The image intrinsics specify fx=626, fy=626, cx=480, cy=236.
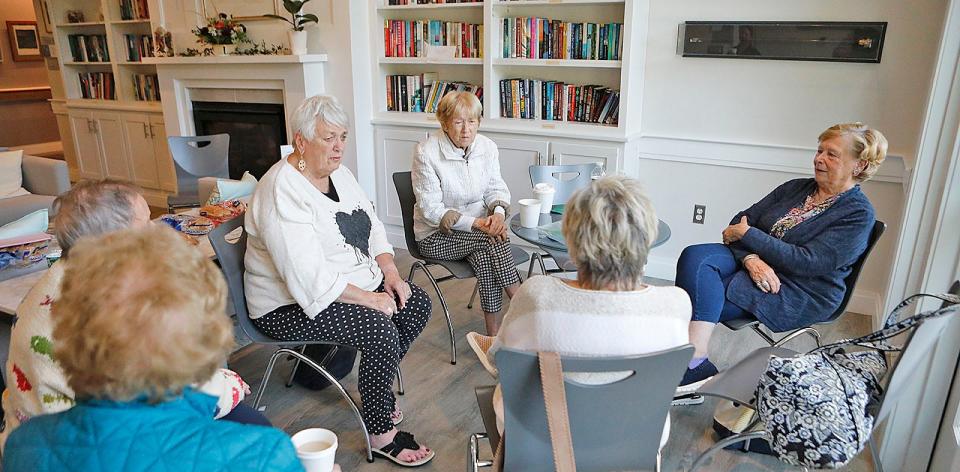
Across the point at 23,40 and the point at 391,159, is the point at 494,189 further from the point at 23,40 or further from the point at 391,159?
the point at 23,40

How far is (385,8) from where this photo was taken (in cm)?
421

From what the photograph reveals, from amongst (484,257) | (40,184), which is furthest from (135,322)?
→ (40,184)

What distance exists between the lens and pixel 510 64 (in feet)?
12.6

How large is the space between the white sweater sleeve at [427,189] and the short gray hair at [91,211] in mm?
1403

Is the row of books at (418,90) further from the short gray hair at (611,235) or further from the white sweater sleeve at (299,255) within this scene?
the short gray hair at (611,235)

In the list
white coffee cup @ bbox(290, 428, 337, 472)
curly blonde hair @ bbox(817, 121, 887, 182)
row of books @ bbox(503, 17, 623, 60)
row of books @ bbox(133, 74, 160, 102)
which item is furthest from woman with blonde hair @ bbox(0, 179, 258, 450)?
row of books @ bbox(133, 74, 160, 102)

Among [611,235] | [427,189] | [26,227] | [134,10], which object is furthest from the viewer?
[134,10]

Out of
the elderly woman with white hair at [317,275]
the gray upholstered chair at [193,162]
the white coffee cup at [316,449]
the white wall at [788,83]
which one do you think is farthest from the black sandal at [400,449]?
the gray upholstered chair at [193,162]

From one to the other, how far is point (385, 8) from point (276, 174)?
2.50 metres

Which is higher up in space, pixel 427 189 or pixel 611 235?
pixel 611 235

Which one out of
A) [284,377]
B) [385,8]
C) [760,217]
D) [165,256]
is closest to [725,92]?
[760,217]

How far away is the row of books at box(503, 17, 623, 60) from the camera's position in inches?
143

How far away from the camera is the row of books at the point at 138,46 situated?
5568 mm

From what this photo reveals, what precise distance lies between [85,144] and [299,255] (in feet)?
17.2
